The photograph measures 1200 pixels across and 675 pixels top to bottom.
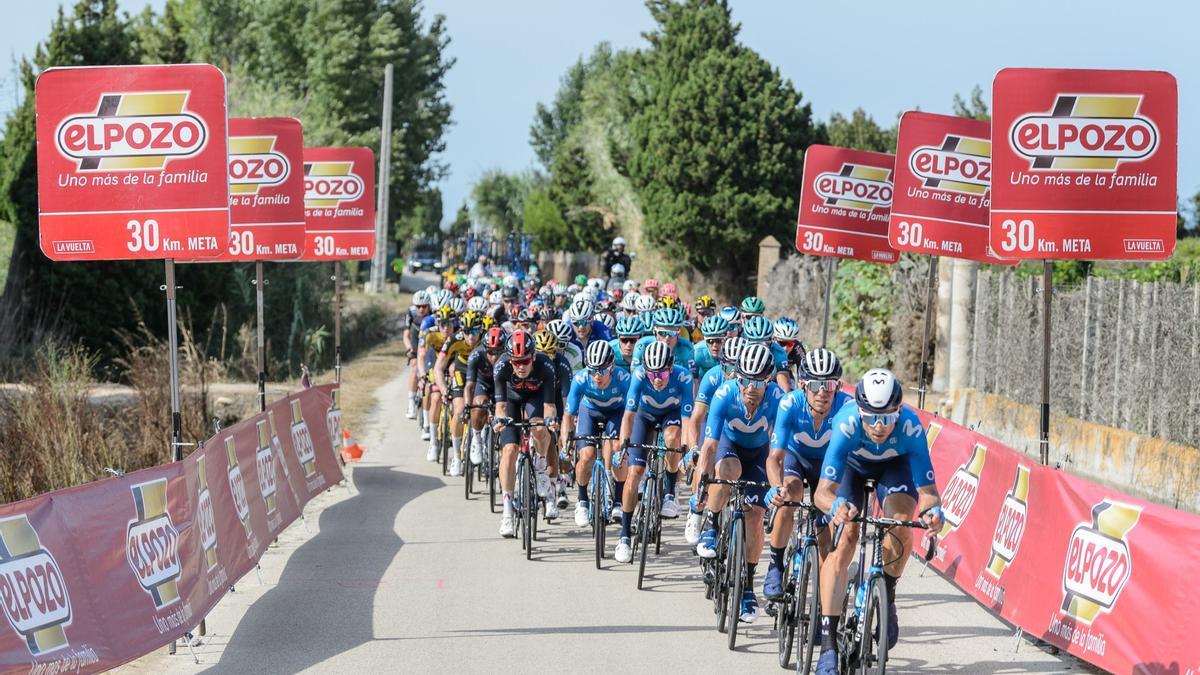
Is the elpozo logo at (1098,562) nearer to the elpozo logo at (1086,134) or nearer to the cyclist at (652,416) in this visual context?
the elpozo logo at (1086,134)

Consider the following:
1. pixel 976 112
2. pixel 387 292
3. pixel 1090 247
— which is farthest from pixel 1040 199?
pixel 976 112

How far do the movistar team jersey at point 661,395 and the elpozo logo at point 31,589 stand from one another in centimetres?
553

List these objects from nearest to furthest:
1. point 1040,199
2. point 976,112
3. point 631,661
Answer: point 631,661, point 1040,199, point 976,112

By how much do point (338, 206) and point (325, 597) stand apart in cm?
884

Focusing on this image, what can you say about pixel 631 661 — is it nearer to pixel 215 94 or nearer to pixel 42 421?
pixel 215 94

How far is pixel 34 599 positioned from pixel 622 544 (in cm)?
591

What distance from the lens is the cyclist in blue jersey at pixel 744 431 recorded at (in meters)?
10.2

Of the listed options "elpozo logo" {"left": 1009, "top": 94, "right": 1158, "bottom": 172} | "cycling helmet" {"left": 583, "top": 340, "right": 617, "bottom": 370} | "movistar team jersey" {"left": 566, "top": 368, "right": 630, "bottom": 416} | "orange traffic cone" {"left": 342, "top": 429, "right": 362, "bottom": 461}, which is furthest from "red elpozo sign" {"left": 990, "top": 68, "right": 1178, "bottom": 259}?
"orange traffic cone" {"left": 342, "top": 429, "right": 362, "bottom": 461}

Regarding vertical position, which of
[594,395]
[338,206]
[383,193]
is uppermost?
[383,193]

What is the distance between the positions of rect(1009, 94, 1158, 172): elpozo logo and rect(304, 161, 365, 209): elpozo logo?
34.0ft

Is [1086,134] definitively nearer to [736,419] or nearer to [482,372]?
[736,419]

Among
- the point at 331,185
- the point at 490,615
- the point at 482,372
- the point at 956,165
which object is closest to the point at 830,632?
the point at 490,615

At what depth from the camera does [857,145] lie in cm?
7238

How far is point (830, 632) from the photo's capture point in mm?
8195
